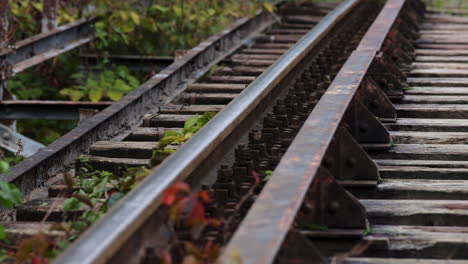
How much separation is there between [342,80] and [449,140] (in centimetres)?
66

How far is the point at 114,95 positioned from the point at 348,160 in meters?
5.70

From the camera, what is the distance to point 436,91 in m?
6.60

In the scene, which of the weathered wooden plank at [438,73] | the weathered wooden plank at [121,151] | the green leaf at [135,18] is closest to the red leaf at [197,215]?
the weathered wooden plank at [121,151]

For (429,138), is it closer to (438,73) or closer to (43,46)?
(438,73)

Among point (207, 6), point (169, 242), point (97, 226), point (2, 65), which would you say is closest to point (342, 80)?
point (169, 242)

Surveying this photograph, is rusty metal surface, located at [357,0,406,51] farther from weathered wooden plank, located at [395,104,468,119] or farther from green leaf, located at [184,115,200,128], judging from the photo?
green leaf, located at [184,115,200,128]

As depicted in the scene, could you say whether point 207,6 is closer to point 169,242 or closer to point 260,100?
point 260,100

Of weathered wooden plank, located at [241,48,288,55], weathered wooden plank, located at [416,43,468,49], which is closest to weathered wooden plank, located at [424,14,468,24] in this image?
weathered wooden plank, located at [416,43,468,49]

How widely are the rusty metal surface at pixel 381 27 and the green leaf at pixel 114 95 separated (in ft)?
8.65

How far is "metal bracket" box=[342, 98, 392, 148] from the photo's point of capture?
4629mm

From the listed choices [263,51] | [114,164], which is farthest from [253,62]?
[114,164]

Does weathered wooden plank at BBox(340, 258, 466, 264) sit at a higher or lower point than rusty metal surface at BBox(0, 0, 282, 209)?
higher

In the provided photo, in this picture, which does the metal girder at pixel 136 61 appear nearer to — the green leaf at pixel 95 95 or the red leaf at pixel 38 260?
the green leaf at pixel 95 95

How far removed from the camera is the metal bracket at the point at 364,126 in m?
4.63
